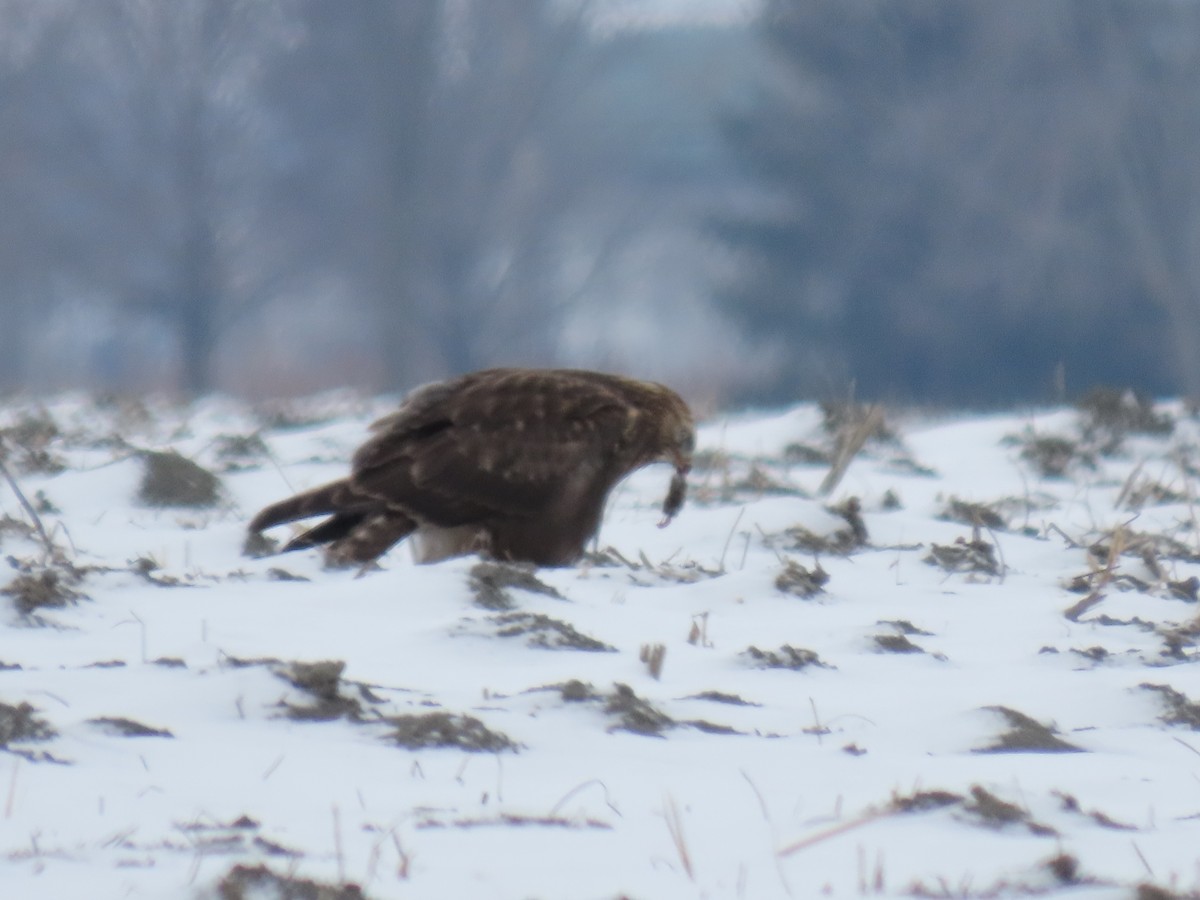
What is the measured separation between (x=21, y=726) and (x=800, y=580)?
7.52 ft

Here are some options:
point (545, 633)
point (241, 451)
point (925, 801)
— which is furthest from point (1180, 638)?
point (241, 451)

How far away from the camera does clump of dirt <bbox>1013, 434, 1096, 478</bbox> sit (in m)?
8.48

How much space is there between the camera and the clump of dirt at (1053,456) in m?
8.48

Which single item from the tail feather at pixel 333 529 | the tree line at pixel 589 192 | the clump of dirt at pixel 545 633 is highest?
the clump of dirt at pixel 545 633

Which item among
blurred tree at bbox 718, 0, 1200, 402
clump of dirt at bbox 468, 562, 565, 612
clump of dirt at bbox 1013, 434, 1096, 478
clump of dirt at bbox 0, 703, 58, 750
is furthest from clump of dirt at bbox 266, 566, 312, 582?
blurred tree at bbox 718, 0, 1200, 402

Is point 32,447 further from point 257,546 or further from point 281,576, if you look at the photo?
point 281,576

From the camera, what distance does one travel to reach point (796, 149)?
26344mm

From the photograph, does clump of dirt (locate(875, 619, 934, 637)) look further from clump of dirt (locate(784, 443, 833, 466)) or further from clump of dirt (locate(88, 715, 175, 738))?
clump of dirt (locate(784, 443, 833, 466))

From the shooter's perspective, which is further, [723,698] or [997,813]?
[723,698]

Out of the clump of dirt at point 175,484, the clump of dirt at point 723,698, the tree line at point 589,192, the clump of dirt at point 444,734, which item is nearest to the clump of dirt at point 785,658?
the clump of dirt at point 723,698

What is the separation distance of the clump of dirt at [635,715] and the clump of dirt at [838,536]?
218cm

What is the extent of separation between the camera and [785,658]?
367cm

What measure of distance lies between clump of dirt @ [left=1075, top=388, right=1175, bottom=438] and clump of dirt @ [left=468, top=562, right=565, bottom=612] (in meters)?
5.76

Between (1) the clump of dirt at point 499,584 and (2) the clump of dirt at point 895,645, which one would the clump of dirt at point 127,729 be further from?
(2) the clump of dirt at point 895,645
